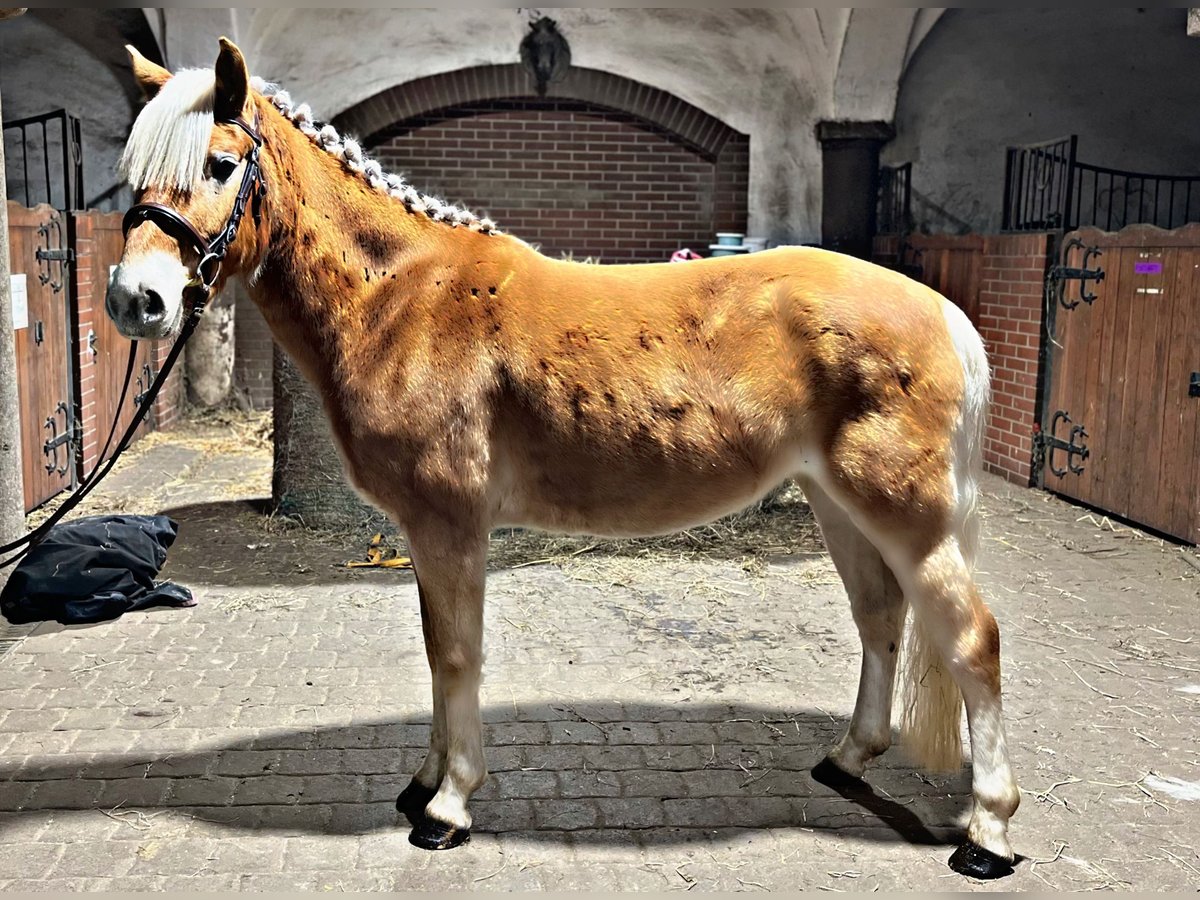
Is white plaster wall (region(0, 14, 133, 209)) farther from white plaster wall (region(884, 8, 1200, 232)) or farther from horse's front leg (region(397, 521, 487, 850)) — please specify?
horse's front leg (region(397, 521, 487, 850))

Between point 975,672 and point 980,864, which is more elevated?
point 975,672

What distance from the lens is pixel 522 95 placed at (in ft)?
37.2

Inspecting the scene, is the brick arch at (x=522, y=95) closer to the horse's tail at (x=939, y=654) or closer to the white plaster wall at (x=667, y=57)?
the white plaster wall at (x=667, y=57)

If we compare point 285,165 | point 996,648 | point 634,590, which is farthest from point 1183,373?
point 285,165

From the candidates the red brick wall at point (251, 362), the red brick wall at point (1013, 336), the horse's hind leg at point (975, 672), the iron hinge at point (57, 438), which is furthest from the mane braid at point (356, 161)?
the red brick wall at point (251, 362)

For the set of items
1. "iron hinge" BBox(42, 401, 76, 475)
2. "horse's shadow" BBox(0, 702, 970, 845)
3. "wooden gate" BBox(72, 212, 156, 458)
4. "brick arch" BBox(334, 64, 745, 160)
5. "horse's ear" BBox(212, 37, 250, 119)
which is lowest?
"horse's shadow" BBox(0, 702, 970, 845)

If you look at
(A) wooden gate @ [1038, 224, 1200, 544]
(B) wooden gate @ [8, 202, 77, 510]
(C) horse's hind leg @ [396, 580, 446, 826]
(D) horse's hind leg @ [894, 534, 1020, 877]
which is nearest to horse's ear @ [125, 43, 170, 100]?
(C) horse's hind leg @ [396, 580, 446, 826]

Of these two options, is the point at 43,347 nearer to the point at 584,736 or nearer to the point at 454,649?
the point at 584,736

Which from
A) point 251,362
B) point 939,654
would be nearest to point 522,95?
point 251,362

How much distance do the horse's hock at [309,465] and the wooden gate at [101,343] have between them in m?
1.73

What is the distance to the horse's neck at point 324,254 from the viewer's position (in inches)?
127

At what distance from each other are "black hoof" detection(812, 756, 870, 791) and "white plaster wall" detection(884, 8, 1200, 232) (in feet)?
33.3

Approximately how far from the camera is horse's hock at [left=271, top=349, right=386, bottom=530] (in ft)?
22.9

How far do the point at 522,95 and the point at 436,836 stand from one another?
31.1ft
